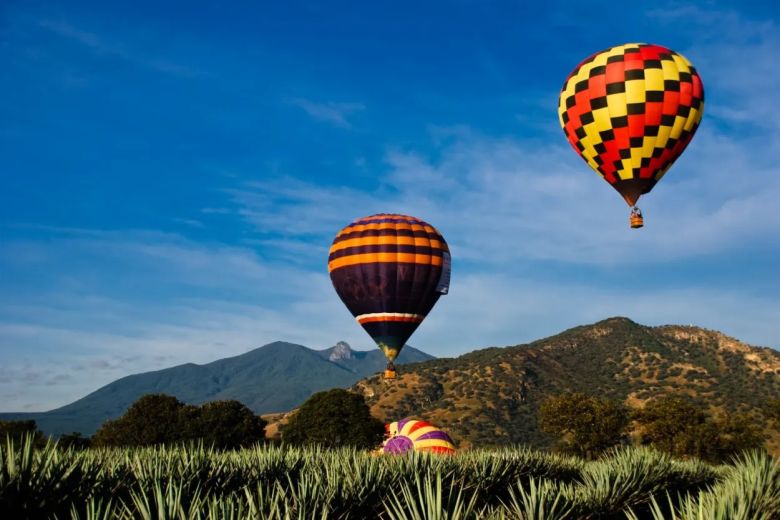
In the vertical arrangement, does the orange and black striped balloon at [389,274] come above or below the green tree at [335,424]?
above

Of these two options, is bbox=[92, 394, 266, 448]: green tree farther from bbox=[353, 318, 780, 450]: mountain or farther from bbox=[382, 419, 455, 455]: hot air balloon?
bbox=[353, 318, 780, 450]: mountain

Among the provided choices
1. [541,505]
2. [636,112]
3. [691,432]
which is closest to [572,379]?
[691,432]

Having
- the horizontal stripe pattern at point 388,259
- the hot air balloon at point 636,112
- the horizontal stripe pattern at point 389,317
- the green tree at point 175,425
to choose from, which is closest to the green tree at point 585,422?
the green tree at point 175,425

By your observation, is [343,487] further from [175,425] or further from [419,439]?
[175,425]

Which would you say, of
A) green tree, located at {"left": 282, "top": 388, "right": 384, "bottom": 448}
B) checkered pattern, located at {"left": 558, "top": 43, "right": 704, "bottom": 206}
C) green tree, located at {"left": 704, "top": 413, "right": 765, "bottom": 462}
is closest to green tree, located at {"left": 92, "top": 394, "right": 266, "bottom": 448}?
Result: green tree, located at {"left": 282, "top": 388, "right": 384, "bottom": 448}

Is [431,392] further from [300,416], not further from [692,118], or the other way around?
[692,118]

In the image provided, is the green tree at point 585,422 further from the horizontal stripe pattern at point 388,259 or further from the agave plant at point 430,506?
the agave plant at point 430,506

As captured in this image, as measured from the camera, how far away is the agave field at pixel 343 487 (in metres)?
10.3

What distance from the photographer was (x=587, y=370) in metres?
131

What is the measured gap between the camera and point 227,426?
65.2 meters

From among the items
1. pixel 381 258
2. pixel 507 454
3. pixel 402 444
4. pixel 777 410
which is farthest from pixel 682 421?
pixel 507 454

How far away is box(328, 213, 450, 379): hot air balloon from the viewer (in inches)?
1524

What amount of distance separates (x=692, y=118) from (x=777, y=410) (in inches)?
1445

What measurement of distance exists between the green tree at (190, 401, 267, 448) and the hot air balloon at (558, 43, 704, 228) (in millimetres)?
44059
